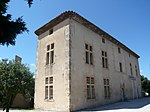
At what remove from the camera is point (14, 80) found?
51.5 ft

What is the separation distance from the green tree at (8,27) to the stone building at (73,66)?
8462 mm

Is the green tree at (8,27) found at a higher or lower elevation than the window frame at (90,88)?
higher

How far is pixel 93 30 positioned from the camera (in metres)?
15.8


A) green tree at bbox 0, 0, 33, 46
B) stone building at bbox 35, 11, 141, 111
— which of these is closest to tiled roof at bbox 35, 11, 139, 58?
stone building at bbox 35, 11, 141, 111

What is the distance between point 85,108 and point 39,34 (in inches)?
348

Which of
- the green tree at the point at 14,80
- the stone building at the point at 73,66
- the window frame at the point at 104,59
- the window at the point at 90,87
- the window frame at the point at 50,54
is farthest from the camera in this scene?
the window frame at the point at 104,59

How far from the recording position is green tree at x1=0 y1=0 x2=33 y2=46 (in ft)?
10.5

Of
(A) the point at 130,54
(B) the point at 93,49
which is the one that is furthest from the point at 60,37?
(A) the point at 130,54

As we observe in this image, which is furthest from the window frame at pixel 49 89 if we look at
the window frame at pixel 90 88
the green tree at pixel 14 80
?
the green tree at pixel 14 80

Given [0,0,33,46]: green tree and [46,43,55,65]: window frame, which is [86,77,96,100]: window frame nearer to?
[46,43,55,65]: window frame

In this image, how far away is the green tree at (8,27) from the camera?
3.19 meters

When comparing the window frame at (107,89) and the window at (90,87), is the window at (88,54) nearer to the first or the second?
the window at (90,87)

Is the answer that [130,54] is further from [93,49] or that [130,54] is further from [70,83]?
[70,83]

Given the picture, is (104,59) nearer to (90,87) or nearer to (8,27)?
(90,87)
